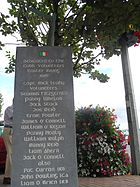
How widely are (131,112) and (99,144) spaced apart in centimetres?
129

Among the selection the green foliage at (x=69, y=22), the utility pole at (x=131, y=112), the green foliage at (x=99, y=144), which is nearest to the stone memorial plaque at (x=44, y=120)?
the green foliage at (x=69, y=22)

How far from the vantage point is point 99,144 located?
6.84 metres

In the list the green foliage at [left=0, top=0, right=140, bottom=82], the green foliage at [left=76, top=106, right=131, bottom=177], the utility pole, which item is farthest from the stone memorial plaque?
the utility pole

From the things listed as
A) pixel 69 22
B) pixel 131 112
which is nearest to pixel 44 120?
pixel 69 22

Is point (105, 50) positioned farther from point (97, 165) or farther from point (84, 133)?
point (97, 165)

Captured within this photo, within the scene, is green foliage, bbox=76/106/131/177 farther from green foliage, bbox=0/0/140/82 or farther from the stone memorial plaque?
the stone memorial plaque

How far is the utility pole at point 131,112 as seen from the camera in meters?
7.01

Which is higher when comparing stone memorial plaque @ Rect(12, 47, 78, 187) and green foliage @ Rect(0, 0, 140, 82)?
green foliage @ Rect(0, 0, 140, 82)

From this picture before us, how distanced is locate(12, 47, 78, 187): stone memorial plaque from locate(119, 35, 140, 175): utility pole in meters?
4.00

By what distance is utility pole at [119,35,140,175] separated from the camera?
276 inches

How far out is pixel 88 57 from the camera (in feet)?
19.3

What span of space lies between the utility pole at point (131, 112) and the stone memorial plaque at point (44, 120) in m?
4.00

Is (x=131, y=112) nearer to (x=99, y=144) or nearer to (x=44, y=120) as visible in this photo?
(x=99, y=144)

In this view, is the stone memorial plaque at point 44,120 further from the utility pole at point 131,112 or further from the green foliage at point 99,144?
the utility pole at point 131,112
